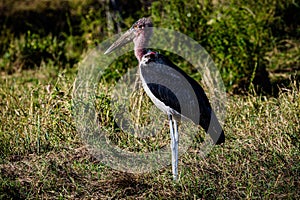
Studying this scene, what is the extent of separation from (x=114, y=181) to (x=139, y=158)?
0.47m

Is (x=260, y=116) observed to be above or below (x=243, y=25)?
below

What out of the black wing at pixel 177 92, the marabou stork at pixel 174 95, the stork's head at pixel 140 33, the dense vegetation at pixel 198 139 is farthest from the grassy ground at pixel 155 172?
the stork's head at pixel 140 33

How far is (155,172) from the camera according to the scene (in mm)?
4328

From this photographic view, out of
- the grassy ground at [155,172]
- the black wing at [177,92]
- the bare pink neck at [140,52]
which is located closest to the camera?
the grassy ground at [155,172]

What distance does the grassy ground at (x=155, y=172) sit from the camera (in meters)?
3.96

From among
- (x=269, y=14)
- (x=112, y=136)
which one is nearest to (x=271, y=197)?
(x=112, y=136)

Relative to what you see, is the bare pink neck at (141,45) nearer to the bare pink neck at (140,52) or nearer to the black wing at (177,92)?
the bare pink neck at (140,52)

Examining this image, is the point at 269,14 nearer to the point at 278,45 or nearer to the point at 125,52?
the point at 278,45

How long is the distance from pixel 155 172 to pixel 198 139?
768 mm

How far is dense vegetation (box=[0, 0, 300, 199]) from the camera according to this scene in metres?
4.02

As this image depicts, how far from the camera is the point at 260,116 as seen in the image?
5.02 meters

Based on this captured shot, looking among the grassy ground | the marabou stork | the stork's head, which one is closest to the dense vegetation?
the grassy ground

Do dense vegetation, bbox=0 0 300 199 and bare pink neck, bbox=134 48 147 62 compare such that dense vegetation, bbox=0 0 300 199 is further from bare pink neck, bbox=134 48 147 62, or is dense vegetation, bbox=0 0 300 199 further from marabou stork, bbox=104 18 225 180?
bare pink neck, bbox=134 48 147 62

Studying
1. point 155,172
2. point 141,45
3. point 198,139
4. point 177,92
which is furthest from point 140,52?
point 198,139
